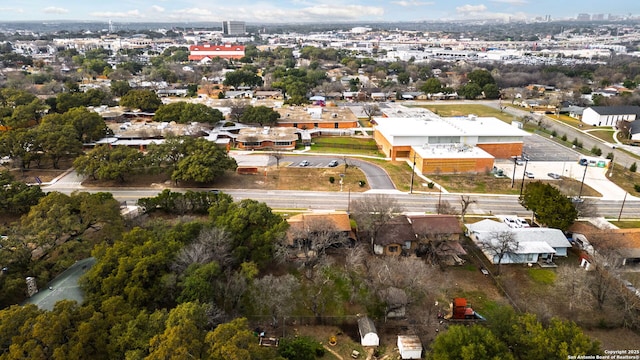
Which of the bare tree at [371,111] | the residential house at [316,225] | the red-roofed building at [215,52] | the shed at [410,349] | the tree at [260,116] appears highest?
the red-roofed building at [215,52]

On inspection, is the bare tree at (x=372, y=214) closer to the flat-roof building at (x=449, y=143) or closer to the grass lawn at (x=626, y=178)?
the flat-roof building at (x=449, y=143)

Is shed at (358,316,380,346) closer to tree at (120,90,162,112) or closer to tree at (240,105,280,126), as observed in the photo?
tree at (240,105,280,126)

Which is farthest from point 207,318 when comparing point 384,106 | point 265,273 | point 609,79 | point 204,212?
point 609,79

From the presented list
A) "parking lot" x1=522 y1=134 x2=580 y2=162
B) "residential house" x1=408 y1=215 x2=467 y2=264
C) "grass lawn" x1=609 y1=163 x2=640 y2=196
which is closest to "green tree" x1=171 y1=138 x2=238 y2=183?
"residential house" x1=408 y1=215 x2=467 y2=264

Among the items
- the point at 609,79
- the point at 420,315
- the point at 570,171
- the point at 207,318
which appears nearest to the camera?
the point at 207,318

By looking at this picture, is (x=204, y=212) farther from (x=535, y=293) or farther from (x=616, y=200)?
(x=616, y=200)

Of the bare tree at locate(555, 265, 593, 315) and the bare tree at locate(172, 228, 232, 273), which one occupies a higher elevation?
the bare tree at locate(172, 228, 232, 273)

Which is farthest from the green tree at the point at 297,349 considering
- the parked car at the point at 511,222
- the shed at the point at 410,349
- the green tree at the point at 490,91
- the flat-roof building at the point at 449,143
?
the green tree at the point at 490,91
